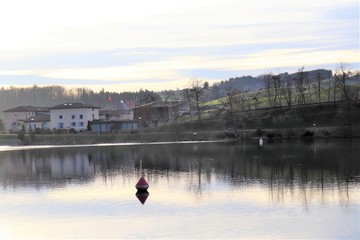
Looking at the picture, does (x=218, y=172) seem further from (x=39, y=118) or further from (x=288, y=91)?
(x=39, y=118)

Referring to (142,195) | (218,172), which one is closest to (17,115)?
(218,172)

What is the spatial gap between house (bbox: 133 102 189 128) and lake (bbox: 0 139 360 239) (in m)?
87.6

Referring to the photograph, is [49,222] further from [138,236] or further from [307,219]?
[307,219]

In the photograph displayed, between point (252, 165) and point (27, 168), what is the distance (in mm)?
23349

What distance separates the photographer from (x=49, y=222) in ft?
97.8

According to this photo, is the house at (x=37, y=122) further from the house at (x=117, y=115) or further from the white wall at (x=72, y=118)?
the house at (x=117, y=115)

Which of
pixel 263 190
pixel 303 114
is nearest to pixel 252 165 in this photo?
pixel 263 190

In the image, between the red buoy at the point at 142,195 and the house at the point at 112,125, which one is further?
the house at the point at 112,125

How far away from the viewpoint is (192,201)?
3484 cm

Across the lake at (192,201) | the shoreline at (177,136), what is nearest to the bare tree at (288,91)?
the shoreline at (177,136)

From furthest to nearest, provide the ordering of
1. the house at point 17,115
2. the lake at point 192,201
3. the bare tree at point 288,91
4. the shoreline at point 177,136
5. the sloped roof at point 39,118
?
the house at point 17,115, the sloped roof at point 39,118, the bare tree at point 288,91, the shoreline at point 177,136, the lake at point 192,201

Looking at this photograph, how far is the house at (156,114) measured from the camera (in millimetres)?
147375

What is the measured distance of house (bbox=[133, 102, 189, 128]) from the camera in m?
147

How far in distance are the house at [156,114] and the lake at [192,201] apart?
87.6 meters
